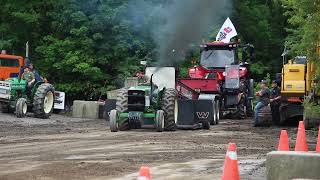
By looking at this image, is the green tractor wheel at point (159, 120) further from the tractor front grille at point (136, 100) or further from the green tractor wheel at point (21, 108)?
the green tractor wheel at point (21, 108)

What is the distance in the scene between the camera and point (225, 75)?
23.7 m

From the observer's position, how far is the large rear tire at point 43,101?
2142 cm

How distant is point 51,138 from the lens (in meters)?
14.9

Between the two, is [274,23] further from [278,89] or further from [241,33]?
[278,89]

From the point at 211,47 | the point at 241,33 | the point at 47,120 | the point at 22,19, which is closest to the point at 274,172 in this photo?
the point at 47,120

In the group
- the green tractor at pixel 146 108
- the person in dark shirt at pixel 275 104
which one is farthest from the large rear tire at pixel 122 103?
the person in dark shirt at pixel 275 104

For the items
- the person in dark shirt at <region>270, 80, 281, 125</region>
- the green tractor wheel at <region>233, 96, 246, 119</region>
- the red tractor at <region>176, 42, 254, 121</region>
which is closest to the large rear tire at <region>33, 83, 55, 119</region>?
the red tractor at <region>176, 42, 254, 121</region>

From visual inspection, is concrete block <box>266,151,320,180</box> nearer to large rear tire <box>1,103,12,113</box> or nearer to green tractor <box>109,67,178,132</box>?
green tractor <box>109,67,178,132</box>

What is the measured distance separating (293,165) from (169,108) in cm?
907

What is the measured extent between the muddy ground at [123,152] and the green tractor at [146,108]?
0.43 metres

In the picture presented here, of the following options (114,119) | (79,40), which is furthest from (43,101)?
(79,40)

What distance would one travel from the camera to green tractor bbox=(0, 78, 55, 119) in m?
21.4

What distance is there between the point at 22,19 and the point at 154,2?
1094 centimetres

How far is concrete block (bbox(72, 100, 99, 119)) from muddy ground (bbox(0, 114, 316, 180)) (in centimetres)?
703
